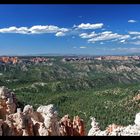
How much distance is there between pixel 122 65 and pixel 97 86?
42107mm

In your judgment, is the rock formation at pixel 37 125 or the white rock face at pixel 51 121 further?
the white rock face at pixel 51 121

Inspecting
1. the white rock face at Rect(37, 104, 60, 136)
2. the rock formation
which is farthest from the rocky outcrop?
the white rock face at Rect(37, 104, 60, 136)

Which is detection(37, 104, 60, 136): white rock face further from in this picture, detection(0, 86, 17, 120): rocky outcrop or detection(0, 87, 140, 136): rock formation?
detection(0, 86, 17, 120): rocky outcrop

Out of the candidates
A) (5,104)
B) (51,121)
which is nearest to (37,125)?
(51,121)

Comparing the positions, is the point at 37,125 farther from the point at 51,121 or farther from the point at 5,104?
the point at 5,104

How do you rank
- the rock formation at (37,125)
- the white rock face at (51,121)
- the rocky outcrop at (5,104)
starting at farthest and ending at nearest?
the rocky outcrop at (5,104) → the white rock face at (51,121) → the rock formation at (37,125)

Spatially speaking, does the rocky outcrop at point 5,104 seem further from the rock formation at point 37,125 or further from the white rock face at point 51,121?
the white rock face at point 51,121

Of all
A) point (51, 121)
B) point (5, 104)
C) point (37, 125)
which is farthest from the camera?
point (5, 104)

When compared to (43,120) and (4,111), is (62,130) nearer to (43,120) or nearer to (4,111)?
(43,120)

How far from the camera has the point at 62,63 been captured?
394ft

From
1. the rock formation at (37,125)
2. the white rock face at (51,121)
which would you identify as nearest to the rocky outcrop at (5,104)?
the rock formation at (37,125)

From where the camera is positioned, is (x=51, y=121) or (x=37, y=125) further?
(x=51, y=121)

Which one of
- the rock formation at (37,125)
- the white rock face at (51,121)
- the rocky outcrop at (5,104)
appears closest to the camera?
the rock formation at (37,125)
